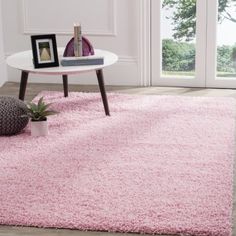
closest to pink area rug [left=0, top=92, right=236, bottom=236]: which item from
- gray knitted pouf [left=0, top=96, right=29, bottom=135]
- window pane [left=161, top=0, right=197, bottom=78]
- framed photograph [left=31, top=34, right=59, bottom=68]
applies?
gray knitted pouf [left=0, top=96, right=29, bottom=135]

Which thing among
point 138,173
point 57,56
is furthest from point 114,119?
point 138,173

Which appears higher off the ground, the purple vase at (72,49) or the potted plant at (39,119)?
the purple vase at (72,49)

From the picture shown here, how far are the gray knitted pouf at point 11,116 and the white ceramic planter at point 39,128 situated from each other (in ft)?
0.24

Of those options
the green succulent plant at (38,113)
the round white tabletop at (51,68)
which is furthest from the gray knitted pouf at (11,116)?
the round white tabletop at (51,68)

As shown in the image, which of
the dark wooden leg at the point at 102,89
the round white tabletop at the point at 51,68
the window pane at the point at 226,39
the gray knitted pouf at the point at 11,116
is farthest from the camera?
the window pane at the point at 226,39

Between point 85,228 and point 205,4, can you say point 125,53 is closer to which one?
point 205,4

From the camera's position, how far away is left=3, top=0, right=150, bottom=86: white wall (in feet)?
16.1

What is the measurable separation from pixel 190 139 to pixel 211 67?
124cm

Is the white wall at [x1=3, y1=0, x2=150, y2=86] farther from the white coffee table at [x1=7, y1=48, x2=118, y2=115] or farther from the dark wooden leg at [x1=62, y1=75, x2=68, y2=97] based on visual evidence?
the white coffee table at [x1=7, y1=48, x2=118, y2=115]

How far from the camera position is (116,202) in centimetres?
292

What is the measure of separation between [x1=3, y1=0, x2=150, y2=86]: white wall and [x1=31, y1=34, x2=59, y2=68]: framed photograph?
91 cm

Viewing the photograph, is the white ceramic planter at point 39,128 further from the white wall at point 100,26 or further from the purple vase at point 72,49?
the white wall at point 100,26

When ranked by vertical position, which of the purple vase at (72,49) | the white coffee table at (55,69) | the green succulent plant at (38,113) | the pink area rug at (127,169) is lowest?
the pink area rug at (127,169)

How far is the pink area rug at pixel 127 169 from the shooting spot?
2.78 metres
